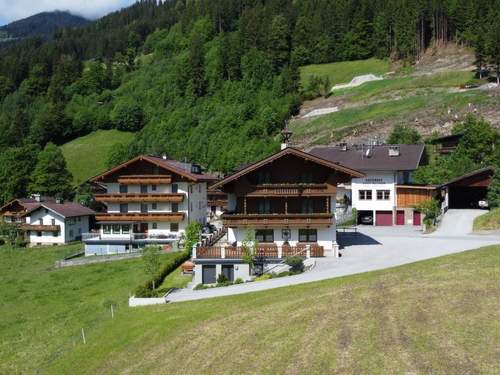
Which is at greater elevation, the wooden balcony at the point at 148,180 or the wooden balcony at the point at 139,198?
the wooden balcony at the point at 148,180

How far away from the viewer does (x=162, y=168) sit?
193 feet

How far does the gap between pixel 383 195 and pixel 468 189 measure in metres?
10.3

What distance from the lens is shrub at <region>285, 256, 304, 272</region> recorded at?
32.9 metres

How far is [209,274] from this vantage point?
35969mm

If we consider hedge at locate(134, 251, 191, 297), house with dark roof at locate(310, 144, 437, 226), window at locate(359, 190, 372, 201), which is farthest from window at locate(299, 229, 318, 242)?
window at locate(359, 190, 372, 201)

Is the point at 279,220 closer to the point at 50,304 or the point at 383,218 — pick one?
the point at 50,304

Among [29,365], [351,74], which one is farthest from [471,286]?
[351,74]

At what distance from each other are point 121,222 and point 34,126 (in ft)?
328

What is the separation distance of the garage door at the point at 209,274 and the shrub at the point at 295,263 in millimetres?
5175

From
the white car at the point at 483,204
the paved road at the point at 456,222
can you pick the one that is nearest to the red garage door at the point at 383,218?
the paved road at the point at 456,222

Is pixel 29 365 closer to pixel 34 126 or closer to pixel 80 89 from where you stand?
pixel 34 126

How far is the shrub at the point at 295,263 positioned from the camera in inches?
1297

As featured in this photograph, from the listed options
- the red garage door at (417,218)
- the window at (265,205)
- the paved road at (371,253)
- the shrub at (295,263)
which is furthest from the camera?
the red garage door at (417,218)

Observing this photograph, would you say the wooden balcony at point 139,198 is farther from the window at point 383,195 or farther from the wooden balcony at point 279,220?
the window at point 383,195
